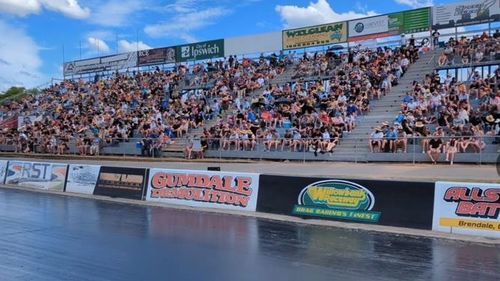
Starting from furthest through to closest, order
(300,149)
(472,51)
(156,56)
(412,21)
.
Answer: (156,56) → (412,21) → (472,51) → (300,149)

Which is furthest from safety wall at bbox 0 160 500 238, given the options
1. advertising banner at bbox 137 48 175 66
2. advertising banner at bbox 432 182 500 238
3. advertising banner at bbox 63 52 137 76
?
advertising banner at bbox 63 52 137 76

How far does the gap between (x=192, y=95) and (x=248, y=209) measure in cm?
2034

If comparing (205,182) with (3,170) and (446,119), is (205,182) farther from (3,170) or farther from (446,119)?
(3,170)

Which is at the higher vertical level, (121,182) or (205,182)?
(205,182)

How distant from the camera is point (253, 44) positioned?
3944cm

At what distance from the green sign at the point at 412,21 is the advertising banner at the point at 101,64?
26076 millimetres

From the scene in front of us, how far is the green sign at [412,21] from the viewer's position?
99.8ft

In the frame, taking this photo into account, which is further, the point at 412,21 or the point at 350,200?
the point at 412,21

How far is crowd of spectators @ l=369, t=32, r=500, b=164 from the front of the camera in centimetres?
1797

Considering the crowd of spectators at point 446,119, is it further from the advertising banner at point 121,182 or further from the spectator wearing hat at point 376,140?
the advertising banner at point 121,182

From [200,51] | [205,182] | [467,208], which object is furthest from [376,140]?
[200,51]

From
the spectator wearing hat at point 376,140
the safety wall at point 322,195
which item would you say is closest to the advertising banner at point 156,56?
the safety wall at point 322,195

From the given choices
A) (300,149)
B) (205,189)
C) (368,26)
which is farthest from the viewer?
(368,26)

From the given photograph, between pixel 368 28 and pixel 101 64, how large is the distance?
2966 cm
